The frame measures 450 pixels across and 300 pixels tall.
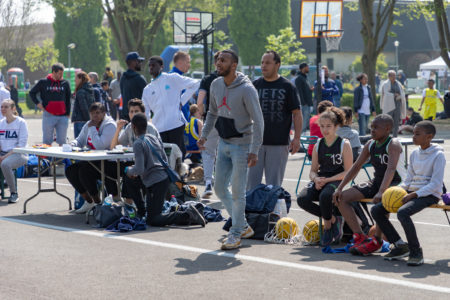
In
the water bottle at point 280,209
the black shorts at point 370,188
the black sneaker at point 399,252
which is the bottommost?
the black sneaker at point 399,252

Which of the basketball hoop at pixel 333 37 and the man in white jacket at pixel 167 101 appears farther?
the basketball hoop at pixel 333 37

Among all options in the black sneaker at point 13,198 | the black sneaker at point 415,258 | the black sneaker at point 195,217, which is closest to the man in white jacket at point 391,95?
the black sneaker at point 13,198

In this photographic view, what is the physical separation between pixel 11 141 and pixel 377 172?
6.35 meters

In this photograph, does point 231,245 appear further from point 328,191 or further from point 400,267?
point 400,267

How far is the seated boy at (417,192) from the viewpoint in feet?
23.8

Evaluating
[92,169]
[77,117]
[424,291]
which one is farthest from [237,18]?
[424,291]

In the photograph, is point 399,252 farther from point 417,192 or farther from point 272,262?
point 272,262

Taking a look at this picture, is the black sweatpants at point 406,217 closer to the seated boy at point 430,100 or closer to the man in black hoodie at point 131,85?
the man in black hoodie at point 131,85

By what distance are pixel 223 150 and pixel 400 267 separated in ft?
7.09

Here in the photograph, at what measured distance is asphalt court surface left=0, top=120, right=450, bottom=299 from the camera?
631 centimetres

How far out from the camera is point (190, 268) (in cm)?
721

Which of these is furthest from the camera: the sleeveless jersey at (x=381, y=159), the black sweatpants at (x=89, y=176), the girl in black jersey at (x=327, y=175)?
the black sweatpants at (x=89, y=176)

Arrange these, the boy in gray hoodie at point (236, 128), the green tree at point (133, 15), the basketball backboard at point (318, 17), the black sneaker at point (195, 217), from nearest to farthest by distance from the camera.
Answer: the boy in gray hoodie at point (236, 128), the black sneaker at point (195, 217), the basketball backboard at point (318, 17), the green tree at point (133, 15)

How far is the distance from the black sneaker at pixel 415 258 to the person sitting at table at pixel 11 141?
664 cm
